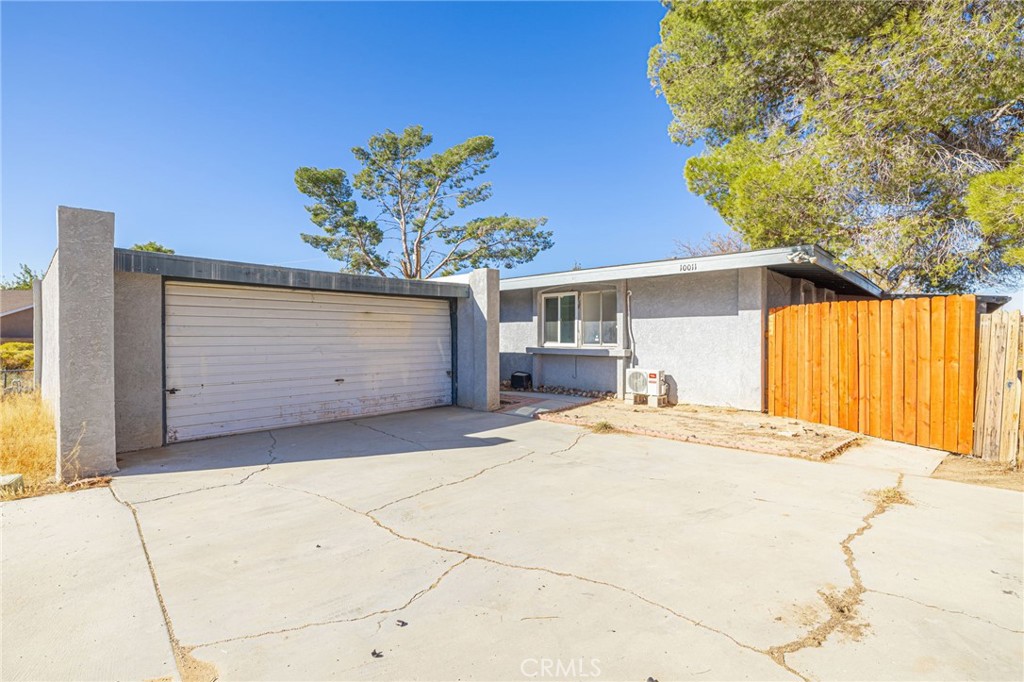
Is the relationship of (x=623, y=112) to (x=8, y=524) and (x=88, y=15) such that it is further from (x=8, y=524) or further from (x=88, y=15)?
(x=8, y=524)

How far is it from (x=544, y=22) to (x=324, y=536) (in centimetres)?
1439

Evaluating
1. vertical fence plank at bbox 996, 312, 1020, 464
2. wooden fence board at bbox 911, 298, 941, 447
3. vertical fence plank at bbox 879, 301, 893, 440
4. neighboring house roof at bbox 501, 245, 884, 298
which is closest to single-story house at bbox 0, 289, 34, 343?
neighboring house roof at bbox 501, 245, 884, 298

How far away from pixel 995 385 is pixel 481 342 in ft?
26.4

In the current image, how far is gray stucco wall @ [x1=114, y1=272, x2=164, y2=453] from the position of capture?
6.37m

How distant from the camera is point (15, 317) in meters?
21.4

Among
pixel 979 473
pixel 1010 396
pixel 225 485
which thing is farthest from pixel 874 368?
pixel 225 485

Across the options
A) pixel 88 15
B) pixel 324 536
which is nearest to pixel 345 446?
pixel 324 536

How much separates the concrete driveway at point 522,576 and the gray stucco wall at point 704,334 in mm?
4338

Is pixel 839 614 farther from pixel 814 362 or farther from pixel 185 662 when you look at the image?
pixel 814 362

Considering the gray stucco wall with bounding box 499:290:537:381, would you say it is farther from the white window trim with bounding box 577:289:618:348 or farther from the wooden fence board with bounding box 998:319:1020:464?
the wooden fence board with bounding box 998:319:1020:464

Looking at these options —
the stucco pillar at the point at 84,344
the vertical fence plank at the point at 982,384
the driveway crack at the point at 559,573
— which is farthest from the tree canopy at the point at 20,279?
the vertical fence plank at the point at 982,384

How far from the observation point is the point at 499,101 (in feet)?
61.1
